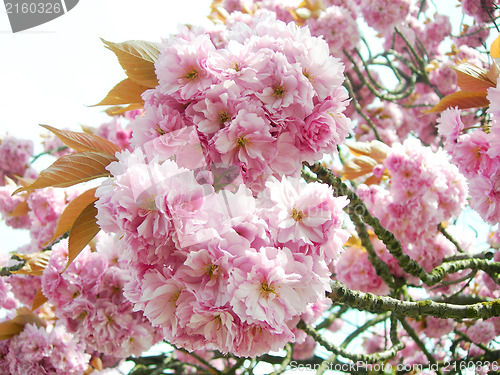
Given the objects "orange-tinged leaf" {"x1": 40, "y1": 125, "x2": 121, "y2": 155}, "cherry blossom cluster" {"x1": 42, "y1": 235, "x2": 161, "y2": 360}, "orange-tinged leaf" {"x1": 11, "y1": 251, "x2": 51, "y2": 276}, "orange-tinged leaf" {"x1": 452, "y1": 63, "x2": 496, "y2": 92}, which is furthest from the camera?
"orange-tinged leaf" {"x1": 11, "y1": 251, "x2": 51, "y2": 276}

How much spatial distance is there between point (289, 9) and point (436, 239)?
2709 mm

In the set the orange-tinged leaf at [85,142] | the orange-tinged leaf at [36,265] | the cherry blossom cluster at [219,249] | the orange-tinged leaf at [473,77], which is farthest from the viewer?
the orange-tinged leaf at [36,265]

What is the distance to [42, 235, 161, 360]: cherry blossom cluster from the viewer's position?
184cm

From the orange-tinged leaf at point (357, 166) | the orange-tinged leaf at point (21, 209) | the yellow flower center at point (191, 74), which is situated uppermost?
the yellow flower center at point (191, 74)

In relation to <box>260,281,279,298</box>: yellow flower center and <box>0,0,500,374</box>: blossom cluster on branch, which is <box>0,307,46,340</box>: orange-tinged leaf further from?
<box>260,281,279,298</box>: yellow flower center

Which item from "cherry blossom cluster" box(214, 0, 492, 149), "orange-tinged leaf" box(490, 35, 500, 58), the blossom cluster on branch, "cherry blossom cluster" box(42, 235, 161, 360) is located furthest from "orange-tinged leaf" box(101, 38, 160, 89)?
"cherry blossom cluster" box(214, 0, 492, 149)

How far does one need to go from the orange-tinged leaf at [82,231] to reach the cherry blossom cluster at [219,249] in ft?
0.96

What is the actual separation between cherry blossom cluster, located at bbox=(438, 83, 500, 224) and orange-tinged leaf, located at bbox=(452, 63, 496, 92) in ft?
0.35

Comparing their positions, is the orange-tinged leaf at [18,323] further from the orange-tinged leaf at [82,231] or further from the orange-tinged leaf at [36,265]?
the orange-tinged leaf at [82,231]

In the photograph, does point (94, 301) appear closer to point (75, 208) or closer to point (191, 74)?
point (75, 208)

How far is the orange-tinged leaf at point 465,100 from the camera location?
61.3 inches

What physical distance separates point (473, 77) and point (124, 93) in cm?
128

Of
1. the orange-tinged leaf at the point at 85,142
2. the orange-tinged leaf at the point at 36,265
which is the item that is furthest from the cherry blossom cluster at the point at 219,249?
the orange-tinged leaf at the point at 36,265

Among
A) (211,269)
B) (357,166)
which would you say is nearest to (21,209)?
(357,166)
